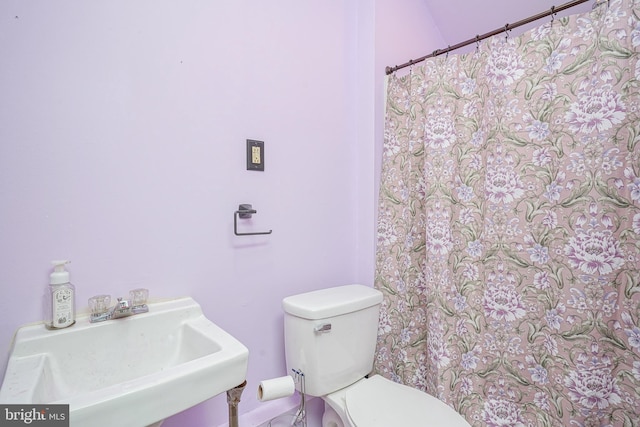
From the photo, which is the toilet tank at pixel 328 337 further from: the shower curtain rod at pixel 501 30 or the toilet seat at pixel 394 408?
the shower curtain rod at pixel 501 30

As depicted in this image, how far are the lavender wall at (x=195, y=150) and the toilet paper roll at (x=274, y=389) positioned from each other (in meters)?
0.27

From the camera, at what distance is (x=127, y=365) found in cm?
87

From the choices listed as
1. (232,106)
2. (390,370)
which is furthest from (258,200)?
(390,370)

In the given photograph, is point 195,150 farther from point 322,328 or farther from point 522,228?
point 522,228

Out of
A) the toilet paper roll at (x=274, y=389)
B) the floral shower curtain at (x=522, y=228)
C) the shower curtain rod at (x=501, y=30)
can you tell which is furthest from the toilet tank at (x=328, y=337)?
the shower curtain rod at (x=501, y=30)

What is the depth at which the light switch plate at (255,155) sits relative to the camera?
1204 mm

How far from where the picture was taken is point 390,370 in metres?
1.48

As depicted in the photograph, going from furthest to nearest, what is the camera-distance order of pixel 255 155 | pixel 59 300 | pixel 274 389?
1. pixel 255 155
2. pixel 274 389
3. pixel 59 300

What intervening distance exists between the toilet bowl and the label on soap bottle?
94cm

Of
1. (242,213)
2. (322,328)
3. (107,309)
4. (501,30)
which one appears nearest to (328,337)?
(322,328)

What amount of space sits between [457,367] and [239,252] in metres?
1.06

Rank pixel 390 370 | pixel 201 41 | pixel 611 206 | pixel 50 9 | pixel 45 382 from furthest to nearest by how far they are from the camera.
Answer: pixel 390 370
pixel 201 41
pixel 611 206
pixel 50 9
pixel 45 382

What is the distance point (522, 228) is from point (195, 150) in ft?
4.21

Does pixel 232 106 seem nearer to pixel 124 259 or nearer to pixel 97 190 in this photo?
pixel 97 190
